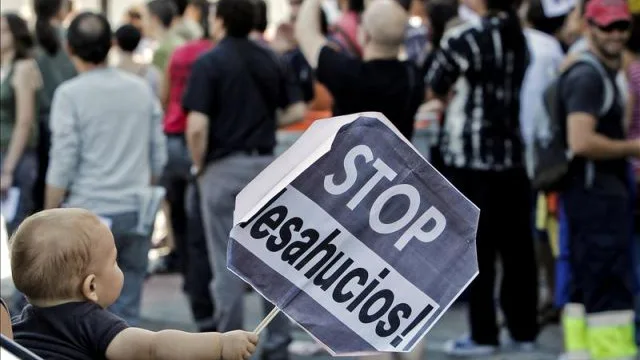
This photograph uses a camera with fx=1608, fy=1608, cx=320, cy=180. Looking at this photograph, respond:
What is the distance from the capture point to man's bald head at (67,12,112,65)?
7.90 metres

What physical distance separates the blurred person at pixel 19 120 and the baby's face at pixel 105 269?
218 inches

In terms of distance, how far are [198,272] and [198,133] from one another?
140 centimetres

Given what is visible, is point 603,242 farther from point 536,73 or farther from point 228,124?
point 536,73

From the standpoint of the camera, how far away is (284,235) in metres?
3.85

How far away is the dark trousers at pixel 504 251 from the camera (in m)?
8.55

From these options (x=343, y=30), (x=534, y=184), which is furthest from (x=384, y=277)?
(x=343, y=30)

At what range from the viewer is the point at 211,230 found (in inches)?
324

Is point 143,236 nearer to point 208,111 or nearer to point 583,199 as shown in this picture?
point 208,111

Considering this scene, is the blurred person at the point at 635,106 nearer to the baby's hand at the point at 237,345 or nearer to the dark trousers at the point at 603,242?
the dark trousers at the point at 603,242

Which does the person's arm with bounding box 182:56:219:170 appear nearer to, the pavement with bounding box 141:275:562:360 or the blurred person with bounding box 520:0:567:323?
the pavement with bounding box 141:275:562:360

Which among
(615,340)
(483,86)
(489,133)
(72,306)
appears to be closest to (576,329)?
(615,340)

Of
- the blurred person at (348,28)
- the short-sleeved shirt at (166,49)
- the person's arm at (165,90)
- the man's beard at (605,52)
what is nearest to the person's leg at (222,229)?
the blurred person at (348,28)

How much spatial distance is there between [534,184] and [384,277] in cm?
442

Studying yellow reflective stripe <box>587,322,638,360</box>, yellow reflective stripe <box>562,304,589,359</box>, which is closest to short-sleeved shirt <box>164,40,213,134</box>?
yellow reflective stripe <box>562,304,589,359</box>
